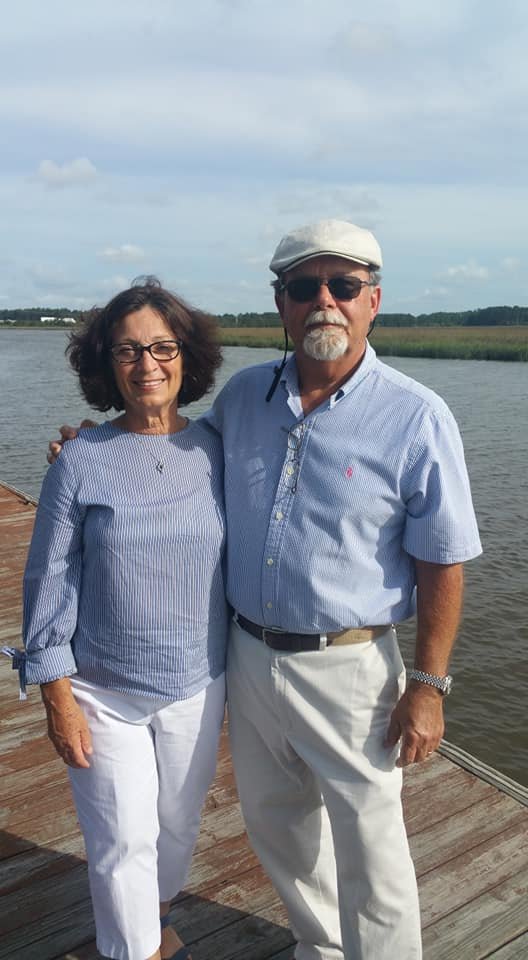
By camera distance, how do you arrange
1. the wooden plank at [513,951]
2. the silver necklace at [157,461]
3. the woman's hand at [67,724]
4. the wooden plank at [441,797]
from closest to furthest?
the woman's hand at [67,724] → the silver necklace at [157,461] → the wooden plank at [513,951] → the wooden plank at [441,797]

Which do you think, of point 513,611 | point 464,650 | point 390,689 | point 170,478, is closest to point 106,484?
point 170,478

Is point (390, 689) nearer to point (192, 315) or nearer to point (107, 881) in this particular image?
point (107, 881)

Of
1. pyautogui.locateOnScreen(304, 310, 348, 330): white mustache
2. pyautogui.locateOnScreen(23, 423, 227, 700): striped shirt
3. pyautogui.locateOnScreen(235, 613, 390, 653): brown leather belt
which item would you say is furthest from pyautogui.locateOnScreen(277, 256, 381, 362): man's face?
pyautogui.locateOnScreen(235, 613, 390, 653): brown leather belt

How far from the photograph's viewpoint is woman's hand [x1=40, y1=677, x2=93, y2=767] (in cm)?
200

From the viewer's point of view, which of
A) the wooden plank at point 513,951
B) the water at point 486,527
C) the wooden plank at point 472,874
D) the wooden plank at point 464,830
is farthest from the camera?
the water at point 486,527

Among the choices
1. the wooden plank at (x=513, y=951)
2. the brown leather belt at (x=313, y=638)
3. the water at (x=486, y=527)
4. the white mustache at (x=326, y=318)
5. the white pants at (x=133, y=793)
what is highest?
the white mustache at (x=326, y=318)

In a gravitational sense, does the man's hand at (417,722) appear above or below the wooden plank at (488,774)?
above

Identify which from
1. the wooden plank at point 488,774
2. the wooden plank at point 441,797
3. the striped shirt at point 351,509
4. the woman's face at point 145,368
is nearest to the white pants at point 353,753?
the striped shirt at point 351,509

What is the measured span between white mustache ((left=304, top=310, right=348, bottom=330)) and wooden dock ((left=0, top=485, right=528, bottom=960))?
1954 mm

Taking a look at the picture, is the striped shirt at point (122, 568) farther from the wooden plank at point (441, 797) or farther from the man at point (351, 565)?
the wooden plank at point (441, 797)

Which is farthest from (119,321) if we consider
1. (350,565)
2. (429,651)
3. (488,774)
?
(488,774)

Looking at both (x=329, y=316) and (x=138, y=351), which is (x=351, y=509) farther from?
(x=138, y=351)

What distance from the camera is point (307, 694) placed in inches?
83.0

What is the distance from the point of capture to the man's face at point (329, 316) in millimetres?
2104
